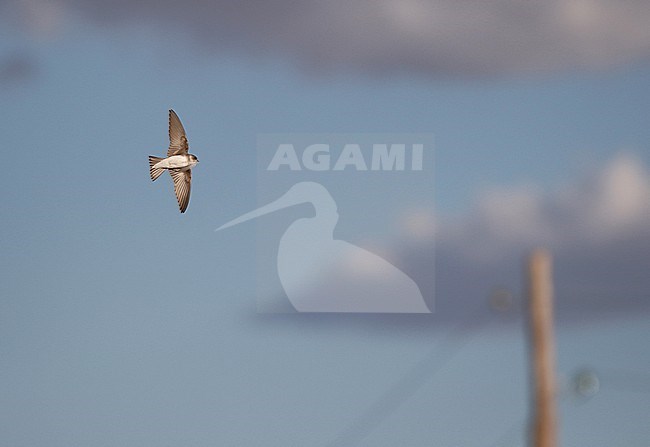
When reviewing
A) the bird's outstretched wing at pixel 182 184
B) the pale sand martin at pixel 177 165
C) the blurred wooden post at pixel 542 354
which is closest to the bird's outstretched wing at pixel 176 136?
the pale sand martin at pixel 177 165

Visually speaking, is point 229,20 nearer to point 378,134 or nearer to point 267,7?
point 267,7

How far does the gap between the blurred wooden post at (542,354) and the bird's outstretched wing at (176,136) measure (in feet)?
9.45

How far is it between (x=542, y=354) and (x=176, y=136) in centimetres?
312

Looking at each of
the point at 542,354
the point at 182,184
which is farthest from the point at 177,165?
the point at 542,354

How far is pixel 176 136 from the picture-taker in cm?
786

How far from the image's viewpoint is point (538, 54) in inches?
304

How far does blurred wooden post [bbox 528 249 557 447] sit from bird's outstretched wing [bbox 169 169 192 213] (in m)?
2.80

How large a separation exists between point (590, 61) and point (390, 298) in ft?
6.69

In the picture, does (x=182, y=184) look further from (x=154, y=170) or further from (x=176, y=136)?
(x=176, y=136)

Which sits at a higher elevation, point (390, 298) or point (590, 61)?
point (590, 61)

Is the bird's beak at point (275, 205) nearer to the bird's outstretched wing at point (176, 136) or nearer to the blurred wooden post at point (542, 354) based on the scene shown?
the bird's outstretched wing at point (176, 136)

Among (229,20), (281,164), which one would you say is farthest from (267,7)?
(281,164)

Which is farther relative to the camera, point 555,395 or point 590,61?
point 590,61

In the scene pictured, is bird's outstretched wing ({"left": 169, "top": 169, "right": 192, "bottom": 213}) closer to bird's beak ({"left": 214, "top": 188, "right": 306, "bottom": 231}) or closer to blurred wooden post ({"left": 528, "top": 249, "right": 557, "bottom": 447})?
bird's beak ({"left": 214, "top": 188, "right": 306, "bottom": 231})
